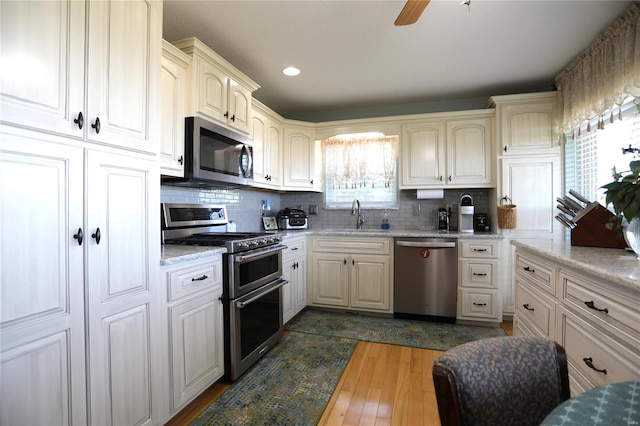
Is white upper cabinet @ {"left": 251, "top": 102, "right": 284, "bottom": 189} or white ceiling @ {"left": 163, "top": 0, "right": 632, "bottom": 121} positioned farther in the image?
white upper cabinet @ {"left": 251, "top": 102, "right": 284, "bottom": 189}

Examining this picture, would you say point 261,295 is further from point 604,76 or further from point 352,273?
point 604,76

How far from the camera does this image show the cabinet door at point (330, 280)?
3.56 m

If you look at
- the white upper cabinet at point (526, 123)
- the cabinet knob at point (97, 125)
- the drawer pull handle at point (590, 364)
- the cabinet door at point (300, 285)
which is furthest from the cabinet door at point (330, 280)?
the cabinet knob at point (97, 125)

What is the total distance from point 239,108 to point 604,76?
284cm

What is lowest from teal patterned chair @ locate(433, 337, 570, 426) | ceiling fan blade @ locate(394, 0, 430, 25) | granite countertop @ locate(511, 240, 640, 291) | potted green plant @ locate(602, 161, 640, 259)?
teal patterned chair @ locate(433, 337, 570, 426)

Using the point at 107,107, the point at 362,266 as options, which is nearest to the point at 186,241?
the point at 107,107

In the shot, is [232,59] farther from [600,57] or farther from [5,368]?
[600,57]

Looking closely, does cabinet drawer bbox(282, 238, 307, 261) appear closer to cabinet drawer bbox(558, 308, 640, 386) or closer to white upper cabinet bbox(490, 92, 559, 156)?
cabinet drawer bbox(558, 308, 640, 386)

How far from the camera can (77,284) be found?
4.01 feet

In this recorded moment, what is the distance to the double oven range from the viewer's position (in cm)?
210

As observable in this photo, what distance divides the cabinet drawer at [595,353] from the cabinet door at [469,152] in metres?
2.15

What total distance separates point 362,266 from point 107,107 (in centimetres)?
275

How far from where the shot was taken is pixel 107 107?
4.38 ft

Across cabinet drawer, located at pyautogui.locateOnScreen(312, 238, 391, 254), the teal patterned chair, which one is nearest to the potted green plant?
the teal patterned chair
